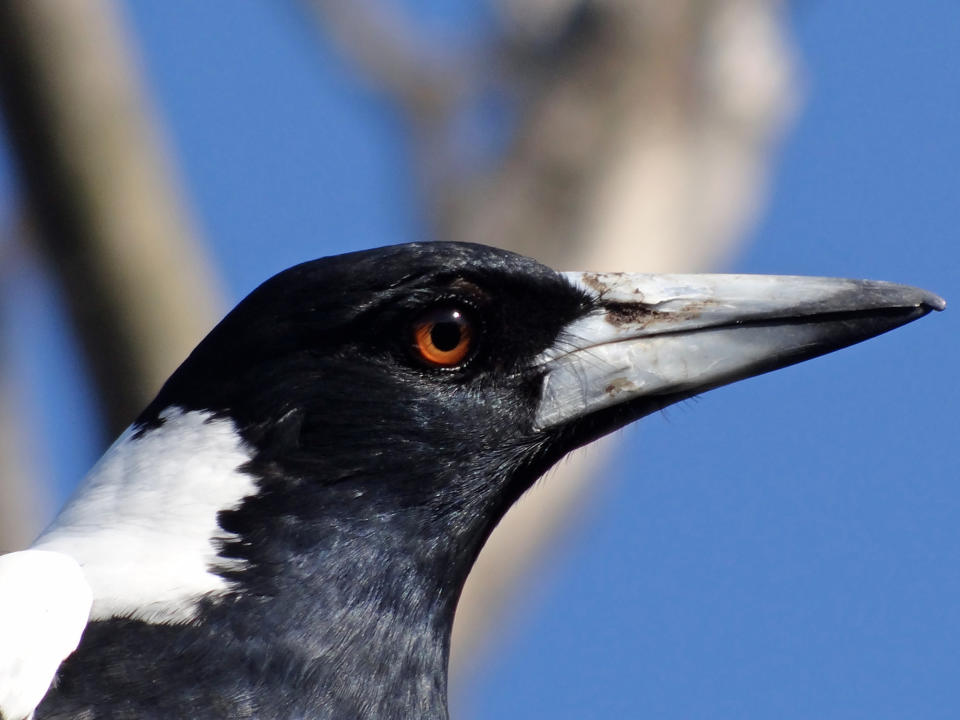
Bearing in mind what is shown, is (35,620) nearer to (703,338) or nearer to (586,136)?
(703,338)

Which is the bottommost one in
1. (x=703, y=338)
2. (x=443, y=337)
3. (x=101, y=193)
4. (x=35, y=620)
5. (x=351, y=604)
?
(x=35, y=620)

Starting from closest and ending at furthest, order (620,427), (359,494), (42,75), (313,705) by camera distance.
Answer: (313,705)
(359,494)
(620,427)
(42,75)

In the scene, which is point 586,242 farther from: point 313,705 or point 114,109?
point 313,705

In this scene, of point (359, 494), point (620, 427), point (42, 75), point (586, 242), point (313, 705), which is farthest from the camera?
point (586, 242)

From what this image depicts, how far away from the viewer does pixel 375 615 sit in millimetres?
2867

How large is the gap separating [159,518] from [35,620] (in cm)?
36

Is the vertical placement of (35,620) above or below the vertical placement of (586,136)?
below

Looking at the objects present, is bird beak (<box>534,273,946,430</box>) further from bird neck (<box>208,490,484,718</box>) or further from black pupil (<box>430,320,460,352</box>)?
bird neck (<box>208,490,484,718</box>)

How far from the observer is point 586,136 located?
5938 millimetres

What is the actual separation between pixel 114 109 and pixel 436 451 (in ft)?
6.18

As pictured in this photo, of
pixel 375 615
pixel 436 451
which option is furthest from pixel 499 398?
pixel 375 615

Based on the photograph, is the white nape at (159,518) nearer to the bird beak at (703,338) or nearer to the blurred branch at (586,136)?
the bird beak at (703,338)

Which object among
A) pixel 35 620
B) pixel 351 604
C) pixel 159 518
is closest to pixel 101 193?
pixel 159 518

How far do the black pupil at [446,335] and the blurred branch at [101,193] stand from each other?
1.65 metres
